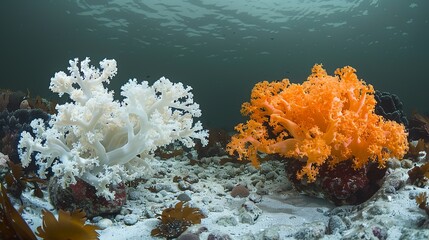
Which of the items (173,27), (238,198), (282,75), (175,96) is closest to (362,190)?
(238,198)

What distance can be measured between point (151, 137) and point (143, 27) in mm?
26285

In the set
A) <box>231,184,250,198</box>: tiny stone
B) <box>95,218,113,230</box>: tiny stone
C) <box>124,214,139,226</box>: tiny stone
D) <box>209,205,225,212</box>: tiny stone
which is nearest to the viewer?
<box>95,218,113,230</box>: tiny stone

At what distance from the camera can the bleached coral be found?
12.2 ft

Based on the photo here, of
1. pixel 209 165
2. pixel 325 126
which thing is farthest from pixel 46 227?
pixel 209 165

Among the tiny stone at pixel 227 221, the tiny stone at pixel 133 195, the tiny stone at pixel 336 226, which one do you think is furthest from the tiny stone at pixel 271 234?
the tiny stone at pixel 133 195

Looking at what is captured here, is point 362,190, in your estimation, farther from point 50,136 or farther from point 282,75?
point 282,75

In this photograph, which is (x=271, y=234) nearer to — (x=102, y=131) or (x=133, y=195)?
(x=133, y=195)

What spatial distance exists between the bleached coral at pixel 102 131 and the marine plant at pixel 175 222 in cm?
71

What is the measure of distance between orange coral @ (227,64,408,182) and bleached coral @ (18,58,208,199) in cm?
139

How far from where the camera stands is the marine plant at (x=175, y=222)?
3.51m

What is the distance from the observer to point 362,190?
13.5 ft

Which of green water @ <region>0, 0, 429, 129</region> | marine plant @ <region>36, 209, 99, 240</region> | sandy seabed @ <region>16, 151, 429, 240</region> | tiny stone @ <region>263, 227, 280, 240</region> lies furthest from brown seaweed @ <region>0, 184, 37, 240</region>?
green water @ <region>0, 0, 429, 129</region>

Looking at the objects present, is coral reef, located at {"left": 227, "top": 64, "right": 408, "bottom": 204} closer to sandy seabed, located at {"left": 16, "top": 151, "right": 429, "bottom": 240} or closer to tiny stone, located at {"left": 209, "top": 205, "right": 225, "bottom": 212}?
sandy seabed, located at {"left": 16, "top": 151, "right": 429, "bottom": 240}

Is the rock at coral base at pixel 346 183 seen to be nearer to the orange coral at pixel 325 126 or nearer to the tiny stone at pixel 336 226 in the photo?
the orange coral at pixel 325 126
